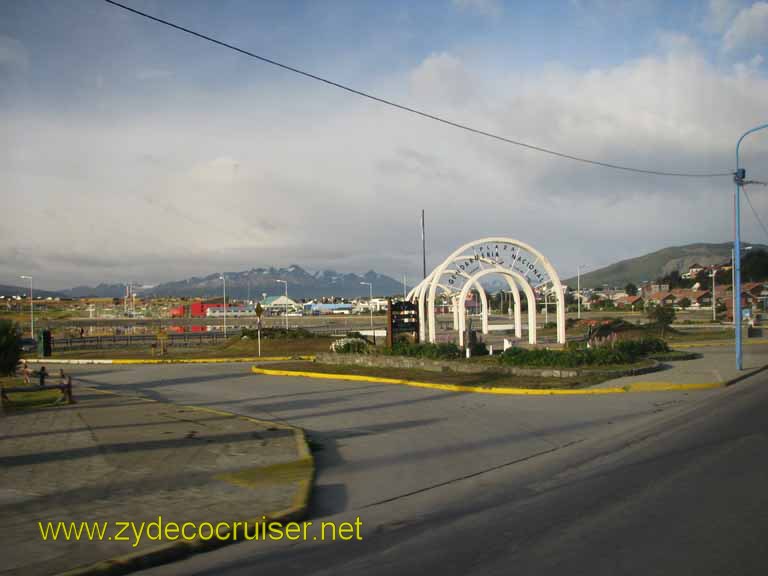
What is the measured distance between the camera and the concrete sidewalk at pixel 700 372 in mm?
18641

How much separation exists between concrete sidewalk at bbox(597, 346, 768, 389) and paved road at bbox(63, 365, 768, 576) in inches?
65.0

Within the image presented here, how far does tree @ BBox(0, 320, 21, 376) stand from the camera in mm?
23078

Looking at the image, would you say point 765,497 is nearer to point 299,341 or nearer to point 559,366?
point 559,366

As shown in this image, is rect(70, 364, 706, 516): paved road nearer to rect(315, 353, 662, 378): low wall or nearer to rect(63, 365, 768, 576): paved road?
rect(63, 365, 768, 576): paved road

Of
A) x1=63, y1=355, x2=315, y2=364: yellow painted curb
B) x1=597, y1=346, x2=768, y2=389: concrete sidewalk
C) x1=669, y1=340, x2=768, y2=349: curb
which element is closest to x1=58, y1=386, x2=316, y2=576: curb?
x1=597, y1=346, x2=768, y2=389: concrete sidewalk

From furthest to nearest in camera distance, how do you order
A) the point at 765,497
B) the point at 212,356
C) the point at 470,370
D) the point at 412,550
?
the point at 212,356 < the point at 470,370 < the point at 765,497 < the point at 412,550

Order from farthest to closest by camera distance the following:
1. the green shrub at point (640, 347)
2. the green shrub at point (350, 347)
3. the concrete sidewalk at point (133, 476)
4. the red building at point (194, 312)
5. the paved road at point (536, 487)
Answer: the red building at point (194, 312) < the green shrub at point (350, 347) < the green shrub at point (640, 347) < the concrete sidewalk at point (133, 476) < the paved road at point (536, 487)

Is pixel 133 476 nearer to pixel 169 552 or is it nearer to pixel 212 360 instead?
pixel 169 552

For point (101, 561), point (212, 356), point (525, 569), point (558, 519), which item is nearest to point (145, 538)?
point (101, 561)

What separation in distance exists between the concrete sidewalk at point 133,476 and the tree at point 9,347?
32.8ft

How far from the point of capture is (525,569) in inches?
217

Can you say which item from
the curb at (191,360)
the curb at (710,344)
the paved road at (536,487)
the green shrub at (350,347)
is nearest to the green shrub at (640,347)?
the paved road at (536,487)

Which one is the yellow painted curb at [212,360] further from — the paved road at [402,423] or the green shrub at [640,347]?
the green shrub at [640,347]

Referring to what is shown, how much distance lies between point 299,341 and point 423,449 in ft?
98.3
